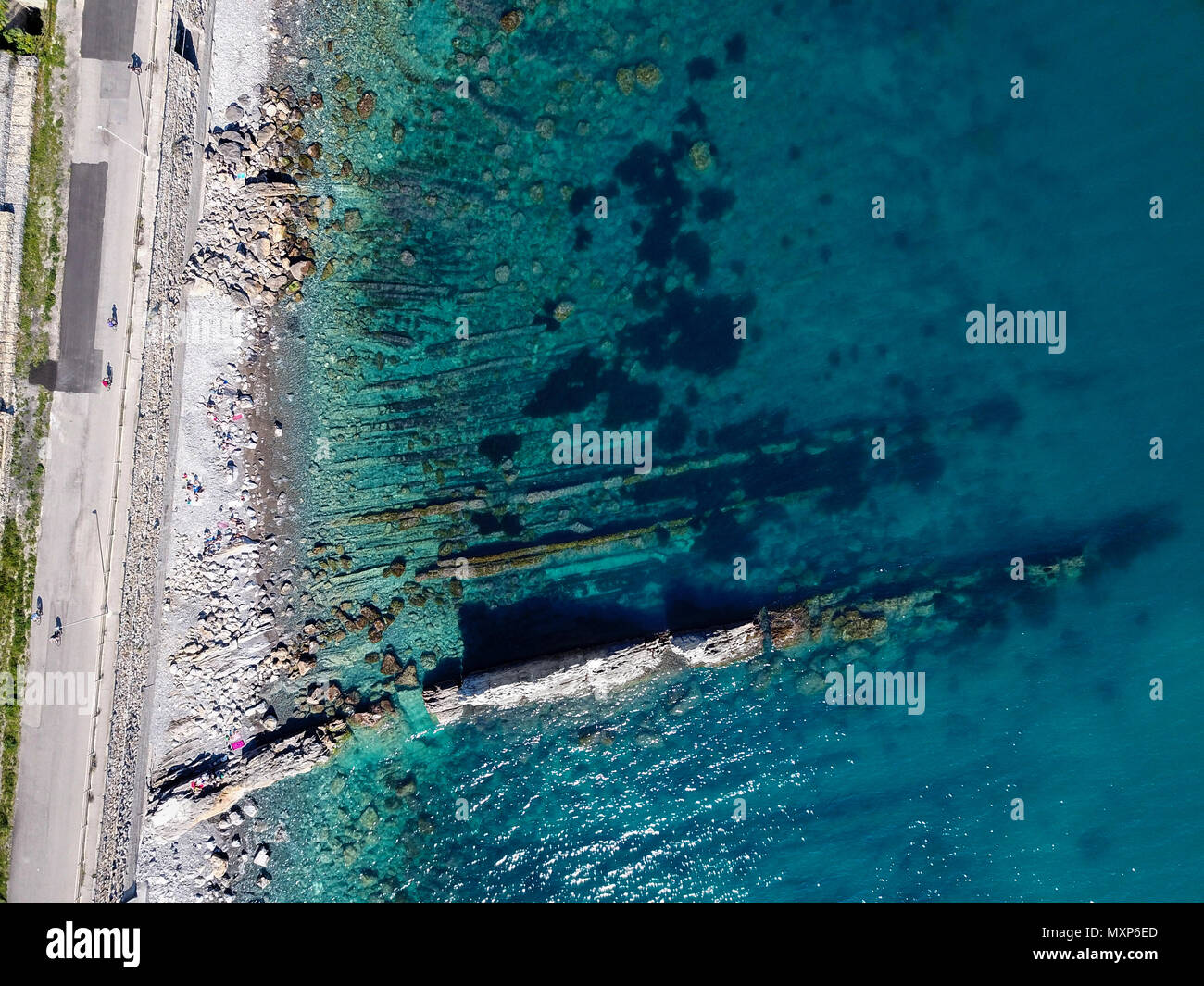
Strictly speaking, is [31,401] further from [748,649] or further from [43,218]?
[748,649]

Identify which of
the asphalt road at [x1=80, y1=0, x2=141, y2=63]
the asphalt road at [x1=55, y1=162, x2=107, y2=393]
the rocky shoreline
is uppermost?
the asphalt road at [x1=80, y1=0, x2=141, y2=63]

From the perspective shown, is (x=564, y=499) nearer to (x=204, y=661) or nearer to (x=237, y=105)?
(x=204, y=661)

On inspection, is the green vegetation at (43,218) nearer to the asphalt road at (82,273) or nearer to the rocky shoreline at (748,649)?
the asphalt road at (82,273)

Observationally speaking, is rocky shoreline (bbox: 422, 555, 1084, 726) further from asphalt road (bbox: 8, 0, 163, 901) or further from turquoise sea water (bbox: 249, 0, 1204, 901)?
asphalt road (bbox: 8, 0, 163, 901)

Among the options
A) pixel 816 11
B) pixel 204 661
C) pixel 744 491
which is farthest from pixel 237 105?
pixel 744 491

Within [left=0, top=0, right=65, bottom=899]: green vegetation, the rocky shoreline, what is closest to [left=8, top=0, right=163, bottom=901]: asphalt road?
[left=0, top=0, right=65, bottom=899]: green vegetation

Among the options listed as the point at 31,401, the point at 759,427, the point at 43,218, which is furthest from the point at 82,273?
the point at 759,427
